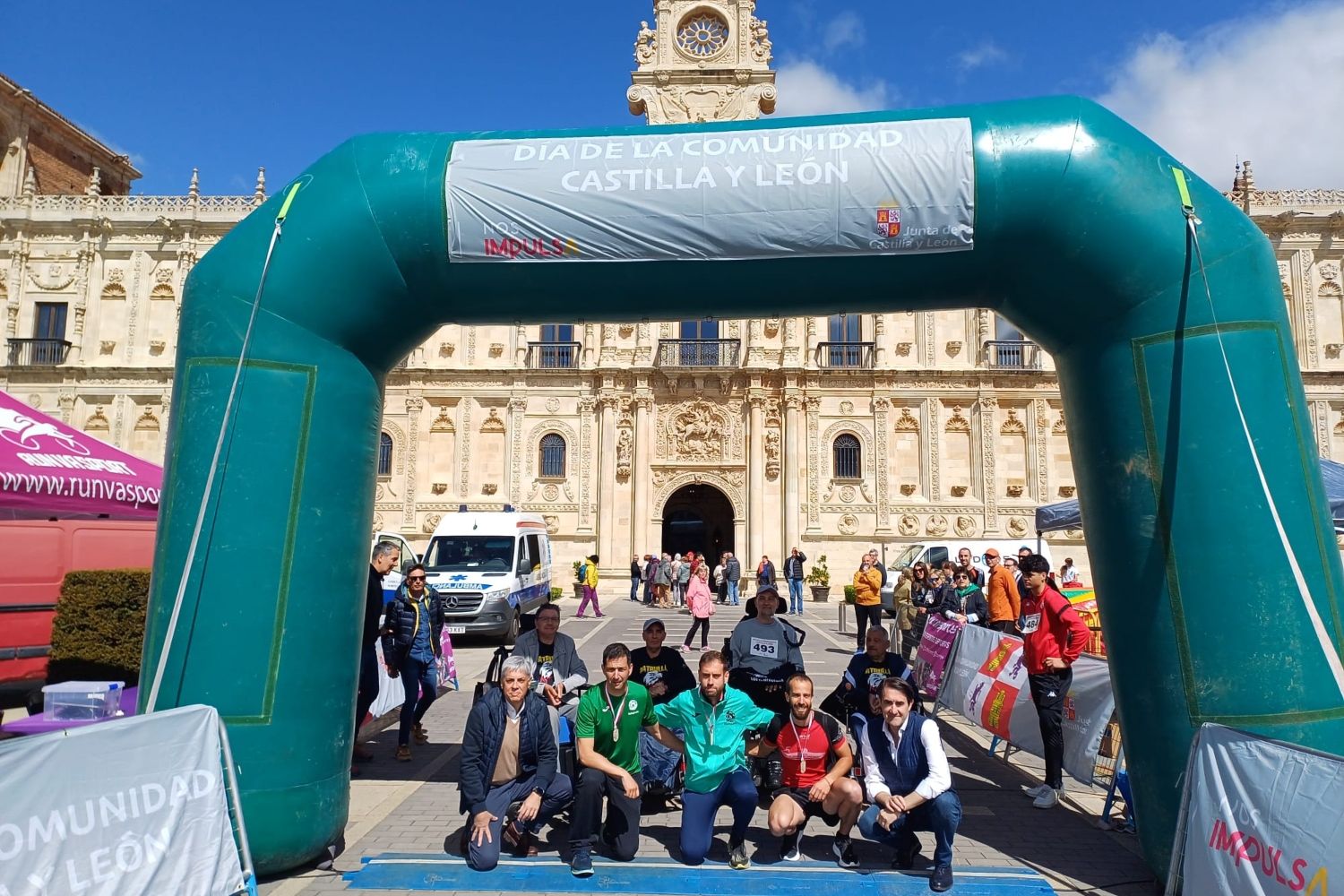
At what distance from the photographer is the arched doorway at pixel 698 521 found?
1228 inches

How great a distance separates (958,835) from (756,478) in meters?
23.2

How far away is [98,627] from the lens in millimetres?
9266

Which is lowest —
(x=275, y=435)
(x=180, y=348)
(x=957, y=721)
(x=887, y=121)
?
(x=957, y=721)

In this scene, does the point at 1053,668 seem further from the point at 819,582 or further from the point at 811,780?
the point at 819,582

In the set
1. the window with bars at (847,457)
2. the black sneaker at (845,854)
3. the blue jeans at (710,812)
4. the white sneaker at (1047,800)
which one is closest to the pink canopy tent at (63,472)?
the blue jeans at (710,812)

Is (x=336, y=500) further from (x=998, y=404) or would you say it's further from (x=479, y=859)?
(x=998, y=404)

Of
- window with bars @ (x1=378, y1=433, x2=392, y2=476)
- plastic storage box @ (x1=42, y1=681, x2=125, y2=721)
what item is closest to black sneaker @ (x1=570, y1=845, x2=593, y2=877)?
plastic storage box @ (x1=42, y1=681, x2=125, y2=721)

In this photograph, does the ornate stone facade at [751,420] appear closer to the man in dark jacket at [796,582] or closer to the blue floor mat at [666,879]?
the man in dark jacket at [796,582]

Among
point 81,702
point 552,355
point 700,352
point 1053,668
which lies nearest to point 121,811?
point 81,702

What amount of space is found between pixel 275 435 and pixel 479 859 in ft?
9.26

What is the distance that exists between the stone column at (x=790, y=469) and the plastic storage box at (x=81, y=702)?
24247 millimetres

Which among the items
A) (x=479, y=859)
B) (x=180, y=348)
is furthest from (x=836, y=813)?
(x=180, y=348)

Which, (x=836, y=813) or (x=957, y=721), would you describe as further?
(x=957, y=721)

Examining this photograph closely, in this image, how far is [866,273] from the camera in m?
5.49
